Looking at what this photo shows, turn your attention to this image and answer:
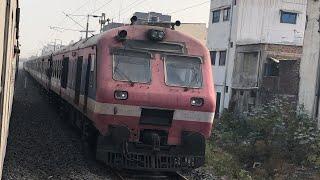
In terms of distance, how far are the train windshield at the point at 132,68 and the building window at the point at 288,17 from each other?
23.0m

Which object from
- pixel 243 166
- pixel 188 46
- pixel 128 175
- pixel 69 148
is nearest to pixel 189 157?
pixel 128 175

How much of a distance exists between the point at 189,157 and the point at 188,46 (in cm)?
227

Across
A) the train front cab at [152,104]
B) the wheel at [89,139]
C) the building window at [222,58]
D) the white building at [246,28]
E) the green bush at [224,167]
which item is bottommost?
the green bush at [224,167]

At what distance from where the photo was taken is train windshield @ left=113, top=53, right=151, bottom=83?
9.46 metres

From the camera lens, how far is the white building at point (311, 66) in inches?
703

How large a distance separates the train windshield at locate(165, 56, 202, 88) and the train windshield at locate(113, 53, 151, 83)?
17.1 inches

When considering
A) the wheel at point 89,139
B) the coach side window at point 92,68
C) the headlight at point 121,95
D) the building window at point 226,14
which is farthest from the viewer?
the building window at point 226,14

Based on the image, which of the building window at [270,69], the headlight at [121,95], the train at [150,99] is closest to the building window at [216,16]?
the building window at [270,69]

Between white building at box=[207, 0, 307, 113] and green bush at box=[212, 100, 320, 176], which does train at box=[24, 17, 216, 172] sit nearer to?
green bush at box=[212, 100, 320, 176]

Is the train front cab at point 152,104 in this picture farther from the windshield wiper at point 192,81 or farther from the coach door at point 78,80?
the coach door at point 78,80

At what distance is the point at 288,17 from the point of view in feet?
102

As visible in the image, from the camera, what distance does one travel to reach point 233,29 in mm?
29828

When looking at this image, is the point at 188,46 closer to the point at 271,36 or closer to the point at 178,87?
the point at 178,87

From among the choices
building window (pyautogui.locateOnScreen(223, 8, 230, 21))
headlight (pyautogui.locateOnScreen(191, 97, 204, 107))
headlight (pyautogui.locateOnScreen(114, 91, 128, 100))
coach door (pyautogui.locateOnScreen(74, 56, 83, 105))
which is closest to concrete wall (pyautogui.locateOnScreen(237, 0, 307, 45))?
building window (pyautogui.locateOnScreen(223, 8, 230, 21))
